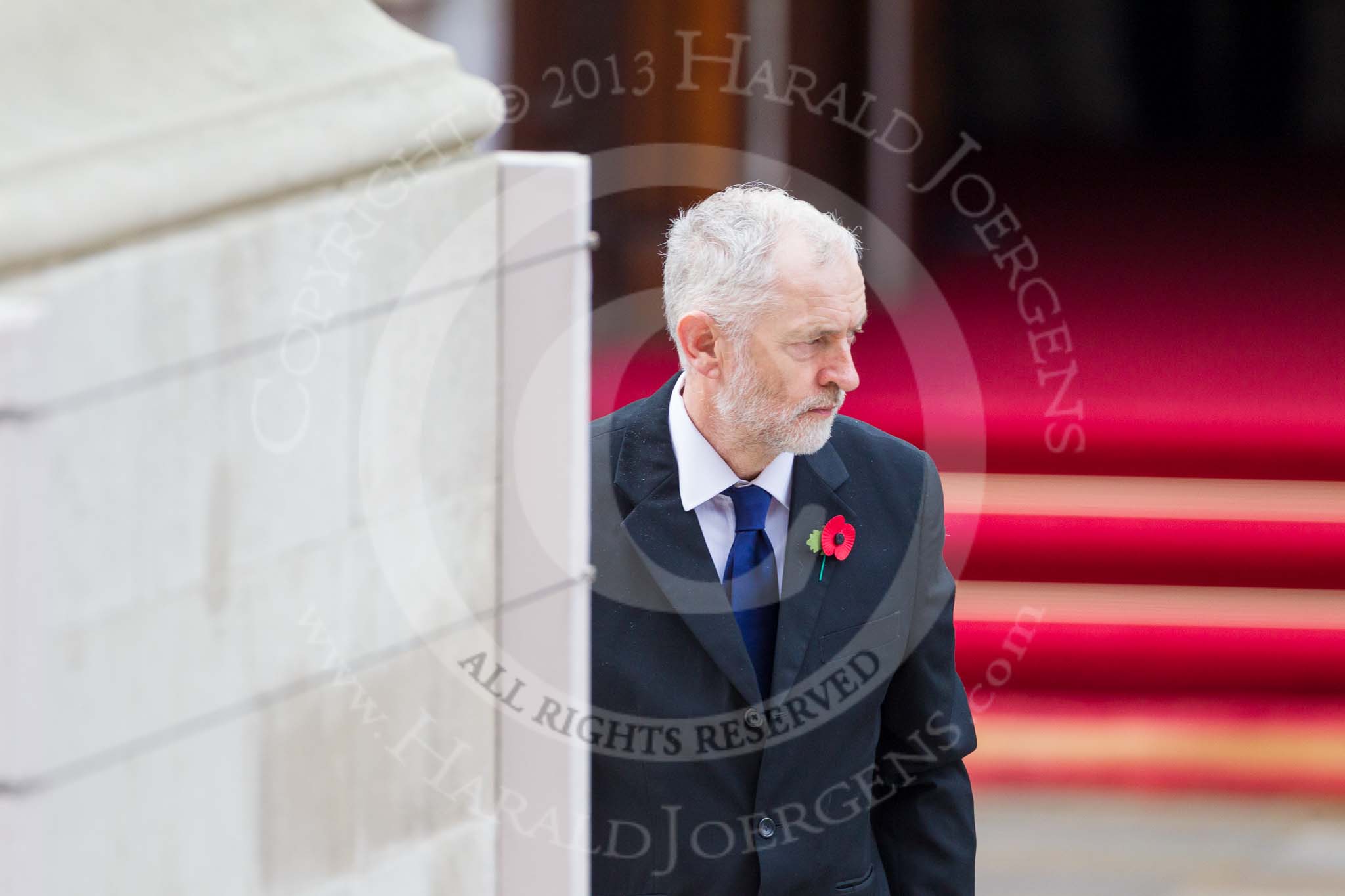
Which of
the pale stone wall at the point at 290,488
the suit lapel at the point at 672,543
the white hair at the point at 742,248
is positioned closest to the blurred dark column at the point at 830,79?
the white hair at the point at 742,248

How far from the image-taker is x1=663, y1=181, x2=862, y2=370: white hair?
1842 mm

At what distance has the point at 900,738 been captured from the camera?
1.88 meters

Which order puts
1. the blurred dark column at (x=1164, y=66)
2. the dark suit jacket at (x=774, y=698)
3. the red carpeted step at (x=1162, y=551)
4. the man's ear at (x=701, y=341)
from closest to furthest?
the dark suit jacket at (x=774, y=698), the man's ear at (x=701, y=341), the red carpeted step at (x=1162, y=551), the blurred dark column at (x=1164, y=66)

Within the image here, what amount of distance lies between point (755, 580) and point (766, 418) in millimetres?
178

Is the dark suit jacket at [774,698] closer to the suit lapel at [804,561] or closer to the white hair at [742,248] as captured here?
the suit lapel at [804,561]

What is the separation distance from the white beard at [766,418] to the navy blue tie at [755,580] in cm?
7

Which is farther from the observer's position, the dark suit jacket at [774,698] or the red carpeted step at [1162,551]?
the red carpeted step at [1162,551]

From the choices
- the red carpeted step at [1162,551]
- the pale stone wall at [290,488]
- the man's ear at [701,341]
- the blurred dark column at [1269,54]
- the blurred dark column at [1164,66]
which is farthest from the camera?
the blurred dark column at [1164,66]

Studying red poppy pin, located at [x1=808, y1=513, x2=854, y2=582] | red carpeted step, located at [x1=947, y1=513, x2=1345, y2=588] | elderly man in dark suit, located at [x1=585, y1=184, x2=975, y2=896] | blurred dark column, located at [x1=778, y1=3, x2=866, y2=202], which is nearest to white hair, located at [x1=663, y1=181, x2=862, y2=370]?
elderly man in dark suit, located at [x1=585, y1=184, x2=975, y2=896]

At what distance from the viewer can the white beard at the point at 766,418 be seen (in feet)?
5.87

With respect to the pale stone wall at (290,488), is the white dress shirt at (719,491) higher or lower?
lower

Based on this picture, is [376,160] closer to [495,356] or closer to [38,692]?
[495,356]

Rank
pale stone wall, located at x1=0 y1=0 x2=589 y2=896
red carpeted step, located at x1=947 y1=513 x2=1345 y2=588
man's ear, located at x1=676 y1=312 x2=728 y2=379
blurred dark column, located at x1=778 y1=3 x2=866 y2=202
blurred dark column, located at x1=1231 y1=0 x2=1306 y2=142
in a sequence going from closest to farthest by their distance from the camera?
pale stone wall, located at x1=0 y1=0 x2=589 y2=896 → man's ear, located at x1=676 y1=312 x2=728 y2=379 → red carpeted step, located at x1=947 y1=513 x2=1345 y2=588 → blurred dark column, located at x1=778 y1=3 x2=866 y2=202 → blurred dark column, located at x1=1231 y1=0 x2=1306 y2=142

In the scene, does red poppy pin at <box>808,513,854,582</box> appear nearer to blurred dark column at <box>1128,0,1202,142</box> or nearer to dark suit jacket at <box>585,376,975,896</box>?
A: dark suit jacket at <box>585,376,975,896</box>
